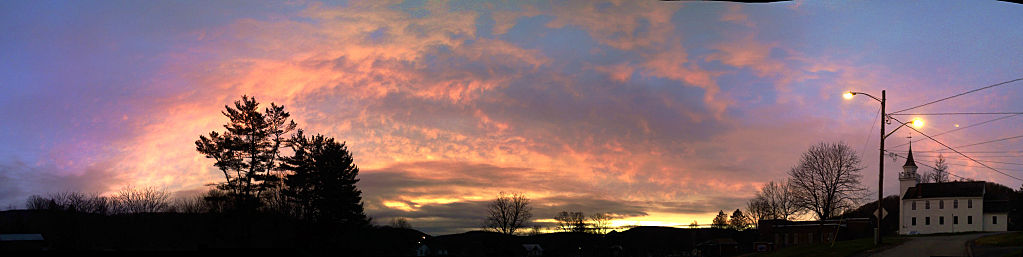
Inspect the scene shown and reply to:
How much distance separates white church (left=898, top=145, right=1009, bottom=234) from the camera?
304 feet

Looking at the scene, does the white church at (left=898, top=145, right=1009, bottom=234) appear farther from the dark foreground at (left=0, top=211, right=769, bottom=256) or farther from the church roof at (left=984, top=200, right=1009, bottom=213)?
the dark foreground at (left=0, top=211, right=769, bottom=256)

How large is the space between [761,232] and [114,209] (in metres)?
87.7

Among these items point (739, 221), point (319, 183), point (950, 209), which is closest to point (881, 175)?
point (319, 183)

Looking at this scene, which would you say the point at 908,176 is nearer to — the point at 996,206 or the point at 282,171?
the point at 996,206

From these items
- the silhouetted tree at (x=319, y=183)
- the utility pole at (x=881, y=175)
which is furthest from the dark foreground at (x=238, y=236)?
A: the utility pole at (x=881, y=175)

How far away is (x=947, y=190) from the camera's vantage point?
98062mm

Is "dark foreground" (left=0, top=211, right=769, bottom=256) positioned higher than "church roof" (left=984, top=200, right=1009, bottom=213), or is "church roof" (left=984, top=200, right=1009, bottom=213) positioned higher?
"church roof" (left=984, top=200, right=1009, bottom=213)

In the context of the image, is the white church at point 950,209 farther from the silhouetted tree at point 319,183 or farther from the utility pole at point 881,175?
the silhouetted tree at point 319,183

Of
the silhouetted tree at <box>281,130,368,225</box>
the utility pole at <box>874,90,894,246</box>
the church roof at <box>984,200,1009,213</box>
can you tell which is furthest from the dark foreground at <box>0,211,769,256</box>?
the church roof at <box>984,200,1009,213</box>

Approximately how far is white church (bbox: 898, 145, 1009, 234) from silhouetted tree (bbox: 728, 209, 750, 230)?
50.1 meters

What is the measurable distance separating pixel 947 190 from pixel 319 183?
86417mm

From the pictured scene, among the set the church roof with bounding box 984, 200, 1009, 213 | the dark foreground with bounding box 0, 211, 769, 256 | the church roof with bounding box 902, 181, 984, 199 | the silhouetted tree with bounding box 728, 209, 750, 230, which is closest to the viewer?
the dark foreground with bounding box 0, 211, 769, 256

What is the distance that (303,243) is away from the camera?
204 feet

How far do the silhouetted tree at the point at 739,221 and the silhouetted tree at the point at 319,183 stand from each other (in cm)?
10600
